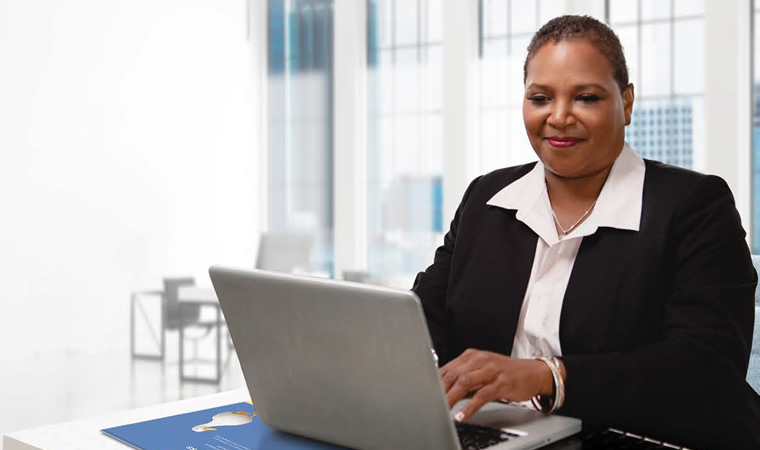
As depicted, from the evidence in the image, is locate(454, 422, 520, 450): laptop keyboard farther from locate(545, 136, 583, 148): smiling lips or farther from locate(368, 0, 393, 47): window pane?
locate(368, 0, 393, 47): window pane

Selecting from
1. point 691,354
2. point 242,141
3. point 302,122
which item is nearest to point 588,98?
point 691,354

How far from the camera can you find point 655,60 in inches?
186

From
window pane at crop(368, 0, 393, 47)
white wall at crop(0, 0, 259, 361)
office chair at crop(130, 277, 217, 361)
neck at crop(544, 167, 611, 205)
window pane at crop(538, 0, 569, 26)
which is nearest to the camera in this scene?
neck at crop(544, 167, 611, 205)

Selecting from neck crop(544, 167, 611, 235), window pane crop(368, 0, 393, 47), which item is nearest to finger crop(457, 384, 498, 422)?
neck crop(544, 167, 611, 235)

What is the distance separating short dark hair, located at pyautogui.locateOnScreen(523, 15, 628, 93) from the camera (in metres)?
1.19

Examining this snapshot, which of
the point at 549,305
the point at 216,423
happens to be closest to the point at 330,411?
the point at 216,423

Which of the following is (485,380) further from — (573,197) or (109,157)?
(109,157)

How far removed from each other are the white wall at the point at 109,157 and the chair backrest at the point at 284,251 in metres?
0.49

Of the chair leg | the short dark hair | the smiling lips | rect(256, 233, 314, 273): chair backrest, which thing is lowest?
the chair leg

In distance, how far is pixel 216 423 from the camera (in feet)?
3.41

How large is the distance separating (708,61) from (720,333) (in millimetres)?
3773

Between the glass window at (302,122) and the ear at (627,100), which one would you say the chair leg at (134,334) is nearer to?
the glass window at (302,122)

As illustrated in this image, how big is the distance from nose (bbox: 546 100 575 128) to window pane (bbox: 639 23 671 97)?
3.85 metres

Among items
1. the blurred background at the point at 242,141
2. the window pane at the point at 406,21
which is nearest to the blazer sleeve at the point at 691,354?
the blurred background at the point at 242,141
